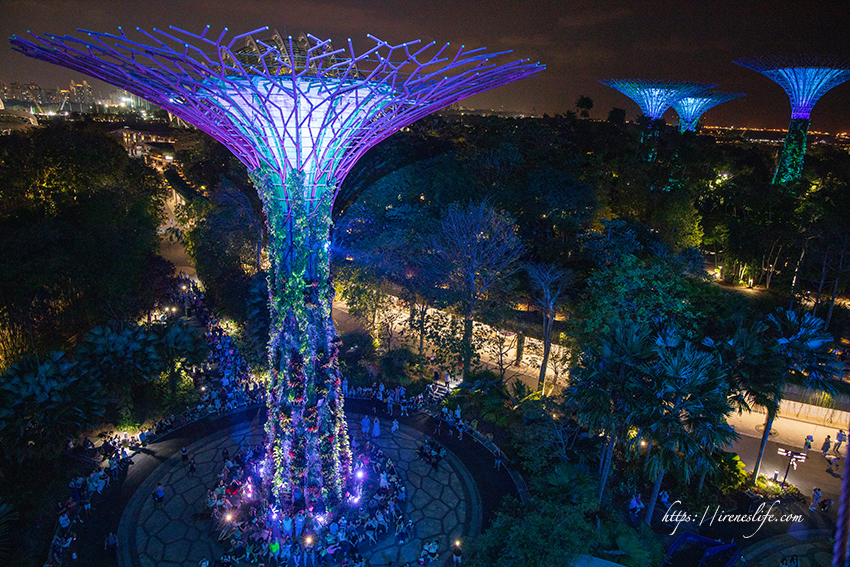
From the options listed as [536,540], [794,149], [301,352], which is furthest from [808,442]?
[794,149]

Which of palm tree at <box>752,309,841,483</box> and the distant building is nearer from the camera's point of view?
palm tree at <box>752,309,841,483</box>

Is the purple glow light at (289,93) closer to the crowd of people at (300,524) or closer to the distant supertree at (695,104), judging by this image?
the crowd of people at (300,524)

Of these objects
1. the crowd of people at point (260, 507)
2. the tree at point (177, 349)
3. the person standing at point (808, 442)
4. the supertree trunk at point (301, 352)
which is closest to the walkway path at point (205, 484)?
the crowd of people at point (260, 507)

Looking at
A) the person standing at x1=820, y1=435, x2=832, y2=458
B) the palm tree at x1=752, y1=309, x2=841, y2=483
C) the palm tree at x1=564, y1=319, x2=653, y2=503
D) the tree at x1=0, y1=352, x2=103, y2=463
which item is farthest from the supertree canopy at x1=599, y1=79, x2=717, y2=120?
the tree at x1=0, y1=352, x2=103, y2=463

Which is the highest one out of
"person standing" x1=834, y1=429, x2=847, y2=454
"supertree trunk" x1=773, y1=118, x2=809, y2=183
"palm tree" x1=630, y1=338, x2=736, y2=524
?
"supertree trunk" x1=773, y1=118, x2=809, y2=183

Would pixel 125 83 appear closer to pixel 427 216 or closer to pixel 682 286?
pixel 427 216

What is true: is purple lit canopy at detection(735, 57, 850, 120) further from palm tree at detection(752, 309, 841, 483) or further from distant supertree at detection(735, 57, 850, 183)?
palm tree at detection(752, 309, 841, 483)

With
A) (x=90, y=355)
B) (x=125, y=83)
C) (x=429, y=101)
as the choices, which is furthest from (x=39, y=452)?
(x=429, y=101)

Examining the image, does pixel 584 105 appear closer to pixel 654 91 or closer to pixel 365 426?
pixel 654 91
